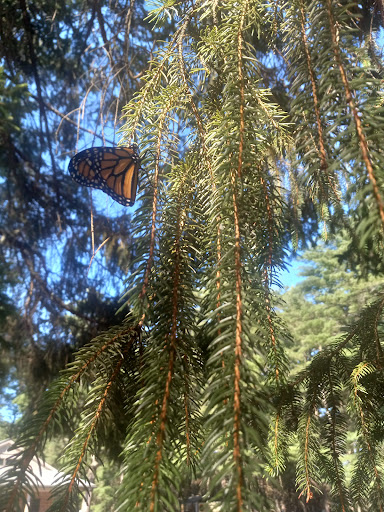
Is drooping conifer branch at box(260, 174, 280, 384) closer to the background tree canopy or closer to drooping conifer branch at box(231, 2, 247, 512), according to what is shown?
the background tree canopy

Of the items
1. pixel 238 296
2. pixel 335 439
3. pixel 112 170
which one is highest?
pixel 112 170

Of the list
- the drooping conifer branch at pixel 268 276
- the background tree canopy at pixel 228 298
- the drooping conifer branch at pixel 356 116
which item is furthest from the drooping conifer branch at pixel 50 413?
the drooping conifer branch at pixel 356 116

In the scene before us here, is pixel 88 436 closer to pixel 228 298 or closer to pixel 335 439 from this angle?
pixel 228 298

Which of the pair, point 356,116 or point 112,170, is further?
point 112,170

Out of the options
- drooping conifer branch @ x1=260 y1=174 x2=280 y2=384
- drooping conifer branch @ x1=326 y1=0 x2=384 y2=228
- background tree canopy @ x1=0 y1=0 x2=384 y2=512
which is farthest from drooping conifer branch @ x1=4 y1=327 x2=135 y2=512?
drooping conifer branch @ x1=326 y1=0 x2=384 y2=228

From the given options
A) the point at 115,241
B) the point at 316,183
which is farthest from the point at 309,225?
the point at 316,183

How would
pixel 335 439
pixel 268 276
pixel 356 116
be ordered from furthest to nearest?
pixel 335 439
pixel 268 276
pixel 356 116

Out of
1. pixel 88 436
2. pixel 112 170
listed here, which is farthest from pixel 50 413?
pixel 112 170

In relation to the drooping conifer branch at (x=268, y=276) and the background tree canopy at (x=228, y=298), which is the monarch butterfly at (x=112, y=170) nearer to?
the background tree canopy at (x=228, y=298)

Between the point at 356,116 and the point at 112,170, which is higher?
the point at 112,170
